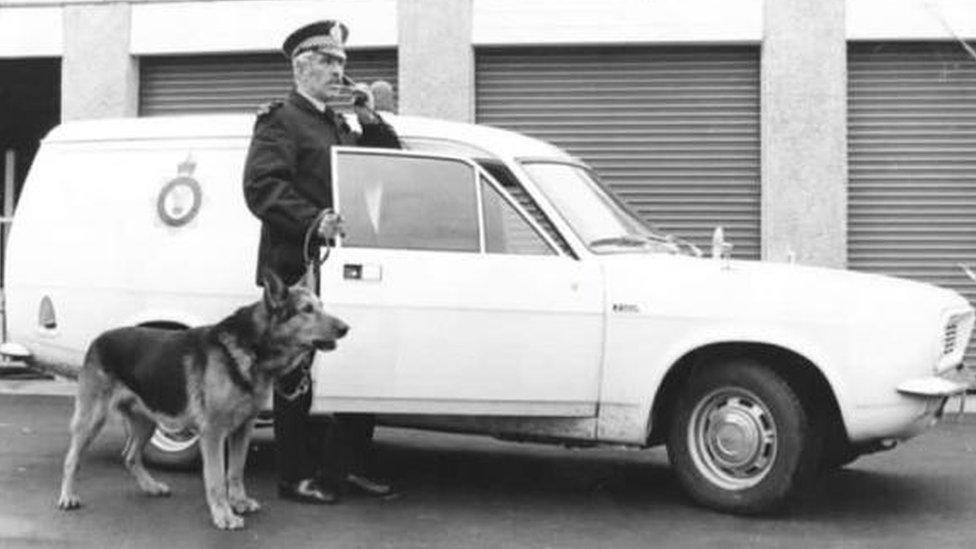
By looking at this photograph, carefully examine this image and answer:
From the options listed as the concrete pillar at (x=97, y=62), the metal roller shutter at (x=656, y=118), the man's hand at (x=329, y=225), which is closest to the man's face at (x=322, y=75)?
the man's hand at (x=329, y=225)

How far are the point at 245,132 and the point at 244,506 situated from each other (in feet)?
7.33

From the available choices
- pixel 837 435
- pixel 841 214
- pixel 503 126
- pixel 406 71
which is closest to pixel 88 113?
pixel 406 71

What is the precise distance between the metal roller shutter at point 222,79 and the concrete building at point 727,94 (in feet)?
0.11

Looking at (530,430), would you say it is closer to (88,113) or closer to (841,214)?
(841,214)

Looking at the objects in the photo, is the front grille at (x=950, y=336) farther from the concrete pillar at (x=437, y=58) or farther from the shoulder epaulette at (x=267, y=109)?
the concrete pillar at (x=437, y=58)

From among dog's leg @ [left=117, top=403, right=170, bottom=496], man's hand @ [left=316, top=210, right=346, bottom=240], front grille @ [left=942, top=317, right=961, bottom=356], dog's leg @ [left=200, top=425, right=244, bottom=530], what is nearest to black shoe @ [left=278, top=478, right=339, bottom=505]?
dog's leg @ [left=200, top=425, right=244, bottom=530]

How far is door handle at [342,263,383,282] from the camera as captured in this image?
6707 millimetres

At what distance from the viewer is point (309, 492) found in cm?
685

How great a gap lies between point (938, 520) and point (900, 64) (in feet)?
25.8

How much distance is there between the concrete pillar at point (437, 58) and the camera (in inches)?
544

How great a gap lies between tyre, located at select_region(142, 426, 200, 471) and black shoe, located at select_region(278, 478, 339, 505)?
1027 mm

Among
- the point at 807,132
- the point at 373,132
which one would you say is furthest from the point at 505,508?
the point at 807,132

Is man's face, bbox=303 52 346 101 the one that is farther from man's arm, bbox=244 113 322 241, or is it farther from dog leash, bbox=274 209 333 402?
dog leash, bbox=274 209 333 402

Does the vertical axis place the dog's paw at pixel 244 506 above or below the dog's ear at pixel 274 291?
below
